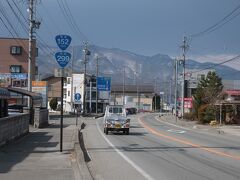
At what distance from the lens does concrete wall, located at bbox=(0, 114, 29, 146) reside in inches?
845

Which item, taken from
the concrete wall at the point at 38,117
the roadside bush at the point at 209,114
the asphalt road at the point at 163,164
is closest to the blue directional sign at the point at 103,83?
the roadside bush at the point at 209,114

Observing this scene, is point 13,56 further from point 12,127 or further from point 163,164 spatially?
point 163,164

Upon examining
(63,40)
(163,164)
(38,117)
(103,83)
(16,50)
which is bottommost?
(163,164)

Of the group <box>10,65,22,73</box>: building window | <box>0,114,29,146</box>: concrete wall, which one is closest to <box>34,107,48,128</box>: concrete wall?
<box>0,114,29,146</box>: concrete wall

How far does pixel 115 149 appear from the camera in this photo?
75.8ft

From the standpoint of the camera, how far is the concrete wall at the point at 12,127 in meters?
21.5

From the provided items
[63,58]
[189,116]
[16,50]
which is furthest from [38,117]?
[16,50]

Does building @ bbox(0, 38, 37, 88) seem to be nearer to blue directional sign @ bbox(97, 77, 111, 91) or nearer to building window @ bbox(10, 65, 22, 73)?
building window @ bbox(10, 65, 22, 73)

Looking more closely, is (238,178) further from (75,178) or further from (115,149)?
(115,149)

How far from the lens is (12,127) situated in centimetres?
Result: 2450

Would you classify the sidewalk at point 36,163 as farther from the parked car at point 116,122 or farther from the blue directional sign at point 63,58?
the parked car at point 116,122

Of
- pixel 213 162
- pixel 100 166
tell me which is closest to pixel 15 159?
pixel 100 166

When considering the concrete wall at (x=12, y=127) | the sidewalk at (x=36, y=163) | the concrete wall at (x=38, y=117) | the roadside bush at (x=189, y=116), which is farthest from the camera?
the roadside bush at (x=189, y=116)

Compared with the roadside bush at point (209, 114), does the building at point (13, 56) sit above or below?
above
